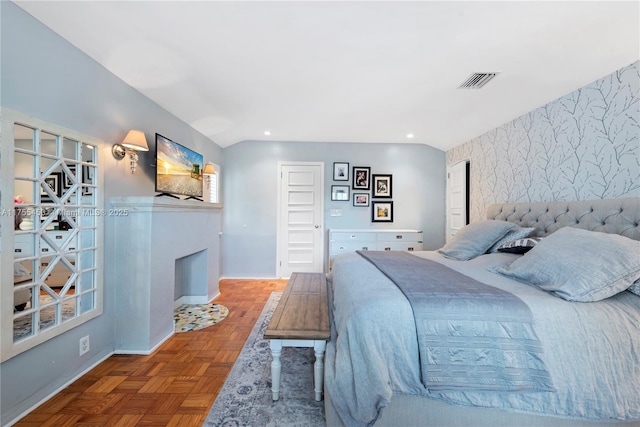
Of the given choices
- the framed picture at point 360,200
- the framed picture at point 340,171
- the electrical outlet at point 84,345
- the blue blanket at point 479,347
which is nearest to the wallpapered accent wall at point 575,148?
the blue blanket at point 479,347

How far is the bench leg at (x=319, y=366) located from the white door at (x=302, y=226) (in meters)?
2.75

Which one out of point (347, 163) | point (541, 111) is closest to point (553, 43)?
point (541, 111)

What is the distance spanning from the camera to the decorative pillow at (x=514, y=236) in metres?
2.16

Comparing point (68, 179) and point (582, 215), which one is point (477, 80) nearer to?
point (582, 215)

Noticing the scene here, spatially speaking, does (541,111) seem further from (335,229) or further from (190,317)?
(190,317)

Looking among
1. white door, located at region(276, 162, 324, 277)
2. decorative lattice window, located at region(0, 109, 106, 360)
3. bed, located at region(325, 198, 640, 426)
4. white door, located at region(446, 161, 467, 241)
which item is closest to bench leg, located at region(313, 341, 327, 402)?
bed, located at region(325, 198, 640, 426)

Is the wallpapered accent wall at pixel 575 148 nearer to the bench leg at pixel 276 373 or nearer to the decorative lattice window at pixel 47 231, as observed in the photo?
the bench leg at pixel 276 373

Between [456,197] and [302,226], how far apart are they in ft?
8.02

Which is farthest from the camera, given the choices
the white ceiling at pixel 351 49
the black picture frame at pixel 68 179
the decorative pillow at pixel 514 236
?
the decorative pillow at pixel 514 236

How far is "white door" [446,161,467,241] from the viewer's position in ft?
12.3

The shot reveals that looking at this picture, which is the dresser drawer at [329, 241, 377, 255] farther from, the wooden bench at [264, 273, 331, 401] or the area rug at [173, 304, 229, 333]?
the wooden bench at [264, 273, 331, 401]

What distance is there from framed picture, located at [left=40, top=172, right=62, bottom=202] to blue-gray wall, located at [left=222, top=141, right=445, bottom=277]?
8.52ft

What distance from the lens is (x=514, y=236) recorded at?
2180mm

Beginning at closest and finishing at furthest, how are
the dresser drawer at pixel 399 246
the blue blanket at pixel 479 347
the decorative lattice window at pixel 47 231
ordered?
the blue blanket at pixel 479 347
the decorative lattice window at pixel 47 231
the dresser drawer at pixel 399 246
